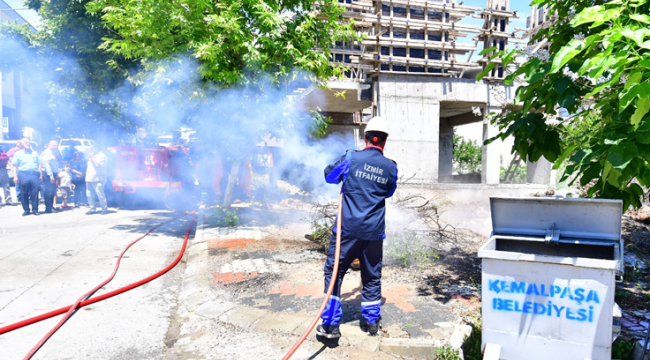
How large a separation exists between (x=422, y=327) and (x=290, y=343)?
1.18 meters

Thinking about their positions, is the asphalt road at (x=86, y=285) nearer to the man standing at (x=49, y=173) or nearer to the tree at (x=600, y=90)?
the man standing at (x=49, y=173)

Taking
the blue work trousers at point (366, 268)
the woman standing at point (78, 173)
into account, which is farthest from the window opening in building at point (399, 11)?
Result: the blue work trousers at point (366, 268)

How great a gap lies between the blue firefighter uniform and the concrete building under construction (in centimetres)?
130

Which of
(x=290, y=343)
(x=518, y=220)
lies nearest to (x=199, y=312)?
(x=290, y=343)

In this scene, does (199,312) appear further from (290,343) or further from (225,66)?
(225,66)

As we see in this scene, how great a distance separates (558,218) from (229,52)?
22.3 feet

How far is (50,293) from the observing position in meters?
4.70

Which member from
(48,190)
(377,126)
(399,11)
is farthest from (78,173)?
(399,11)

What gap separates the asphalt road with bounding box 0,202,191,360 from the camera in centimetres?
353

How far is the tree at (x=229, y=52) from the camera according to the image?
7195mm

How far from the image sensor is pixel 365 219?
142 inches

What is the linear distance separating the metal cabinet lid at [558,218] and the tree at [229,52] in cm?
→ 530

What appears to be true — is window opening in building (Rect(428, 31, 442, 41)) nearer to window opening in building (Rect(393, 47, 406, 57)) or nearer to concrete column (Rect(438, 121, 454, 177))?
window opening in building (Rect(393, 47, 406, 57))

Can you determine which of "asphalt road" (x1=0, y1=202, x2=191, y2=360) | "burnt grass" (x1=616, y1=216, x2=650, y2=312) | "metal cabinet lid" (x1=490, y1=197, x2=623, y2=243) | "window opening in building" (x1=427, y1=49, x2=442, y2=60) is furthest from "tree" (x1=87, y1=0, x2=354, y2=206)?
"window opening in building" (x1=427, y1=49, x2=442, y2=60)
